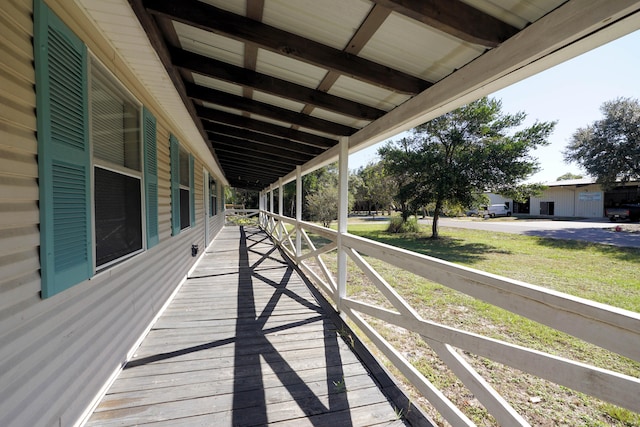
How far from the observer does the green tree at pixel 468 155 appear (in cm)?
1104

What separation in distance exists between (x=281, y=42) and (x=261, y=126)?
201 centimetres

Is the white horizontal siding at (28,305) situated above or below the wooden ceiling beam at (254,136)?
below

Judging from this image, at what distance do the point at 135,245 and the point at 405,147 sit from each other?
12978 millimetres

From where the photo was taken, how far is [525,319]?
432cm

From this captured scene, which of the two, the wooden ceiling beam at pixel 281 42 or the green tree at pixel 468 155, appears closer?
the wooden ceiling beam at pixel 281 42

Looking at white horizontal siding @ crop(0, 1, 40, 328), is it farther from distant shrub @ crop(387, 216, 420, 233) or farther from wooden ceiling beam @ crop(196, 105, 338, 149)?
distant shrub @ crop(387, 216, 420, 233)

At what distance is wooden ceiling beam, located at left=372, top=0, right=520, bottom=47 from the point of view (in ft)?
3.93

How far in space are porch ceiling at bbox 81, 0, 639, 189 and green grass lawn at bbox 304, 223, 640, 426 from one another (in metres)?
2.43

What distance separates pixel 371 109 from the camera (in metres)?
2.57

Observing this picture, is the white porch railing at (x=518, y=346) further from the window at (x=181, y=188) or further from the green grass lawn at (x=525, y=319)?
the window at (x=181, y=188)

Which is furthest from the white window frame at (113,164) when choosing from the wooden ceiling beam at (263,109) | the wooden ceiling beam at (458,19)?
the wooden ceiling beam at (458,19)

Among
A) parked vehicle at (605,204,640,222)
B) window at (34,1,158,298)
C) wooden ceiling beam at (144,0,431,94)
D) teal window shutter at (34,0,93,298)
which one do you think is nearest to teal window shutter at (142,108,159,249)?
window at (34,1,158,298)

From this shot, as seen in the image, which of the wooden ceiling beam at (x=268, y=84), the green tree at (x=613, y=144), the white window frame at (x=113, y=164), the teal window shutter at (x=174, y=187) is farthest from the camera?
the green tree at (x=613, y=144)

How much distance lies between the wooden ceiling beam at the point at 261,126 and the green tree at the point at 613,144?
789 inches
